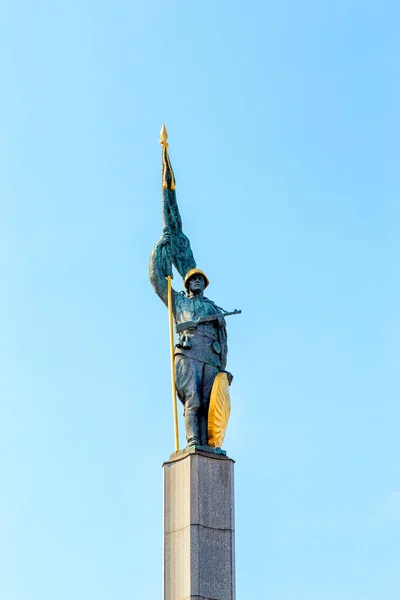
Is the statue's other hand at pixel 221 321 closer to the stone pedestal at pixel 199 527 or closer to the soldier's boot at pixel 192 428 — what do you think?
the soldier's boot at pixel 192 428

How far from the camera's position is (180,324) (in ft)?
81.6

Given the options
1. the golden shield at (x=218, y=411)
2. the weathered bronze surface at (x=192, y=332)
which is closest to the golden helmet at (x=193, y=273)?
the weathered bronze surface at (x=192, y=332)

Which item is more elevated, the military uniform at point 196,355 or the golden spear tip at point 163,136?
the golden spear tip at point 163,136

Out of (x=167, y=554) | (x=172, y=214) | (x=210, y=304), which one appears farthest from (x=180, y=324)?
(x=167, y=554)

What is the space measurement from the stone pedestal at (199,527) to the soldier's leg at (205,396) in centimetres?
56

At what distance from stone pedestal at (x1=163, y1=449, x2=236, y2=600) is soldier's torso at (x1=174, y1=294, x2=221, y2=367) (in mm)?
2060

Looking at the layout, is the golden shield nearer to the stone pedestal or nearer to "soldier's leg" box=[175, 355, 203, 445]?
"soldier's leg" box=[175, 355, 203, 445]

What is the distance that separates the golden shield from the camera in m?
23.9

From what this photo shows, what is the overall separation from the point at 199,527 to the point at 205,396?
107 inches

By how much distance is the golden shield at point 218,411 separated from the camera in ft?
78.3

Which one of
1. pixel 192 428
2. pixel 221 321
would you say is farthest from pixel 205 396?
pixel 221 321

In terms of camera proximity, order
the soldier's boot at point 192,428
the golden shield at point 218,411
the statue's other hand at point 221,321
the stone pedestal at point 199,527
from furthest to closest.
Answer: the statue's other hand at point 221,321 → the golden shield at point 218,411 → the soldier's boot at point 192,428 → the stone pedestal at point 199,527

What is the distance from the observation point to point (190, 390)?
2420cm

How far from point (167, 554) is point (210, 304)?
5074 mm
